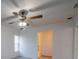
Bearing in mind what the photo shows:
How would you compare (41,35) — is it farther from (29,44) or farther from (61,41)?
(61,41)

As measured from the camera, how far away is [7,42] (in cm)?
586

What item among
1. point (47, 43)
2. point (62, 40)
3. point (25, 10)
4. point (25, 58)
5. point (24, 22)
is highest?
point (25, 10)

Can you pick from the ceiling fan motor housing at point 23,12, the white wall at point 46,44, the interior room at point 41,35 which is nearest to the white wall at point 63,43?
the interior room at point 41,35

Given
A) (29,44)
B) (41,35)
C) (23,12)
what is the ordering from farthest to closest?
(41,35) < (29,44) < (23,12)

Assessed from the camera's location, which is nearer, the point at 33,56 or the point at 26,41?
the point at 33,56

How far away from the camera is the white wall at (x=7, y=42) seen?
18.0 ft

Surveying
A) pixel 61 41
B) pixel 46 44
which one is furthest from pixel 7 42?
pixel 61 41

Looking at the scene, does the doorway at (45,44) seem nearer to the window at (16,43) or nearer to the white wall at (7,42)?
the window at (16,43)

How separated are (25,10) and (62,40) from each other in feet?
10.3

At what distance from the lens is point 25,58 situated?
627 centimetres

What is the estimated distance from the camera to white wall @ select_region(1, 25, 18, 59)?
5.48 m

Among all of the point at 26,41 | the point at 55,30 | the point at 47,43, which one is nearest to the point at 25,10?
the point at 55,30

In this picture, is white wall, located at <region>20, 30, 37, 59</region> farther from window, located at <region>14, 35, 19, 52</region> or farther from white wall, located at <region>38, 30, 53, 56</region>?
white wall, located at <region>38, 30, 53, 56</region>

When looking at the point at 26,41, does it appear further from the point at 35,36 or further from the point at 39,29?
the point at 39,29
